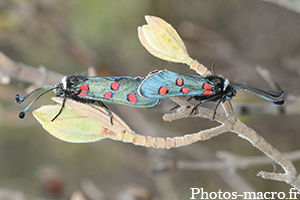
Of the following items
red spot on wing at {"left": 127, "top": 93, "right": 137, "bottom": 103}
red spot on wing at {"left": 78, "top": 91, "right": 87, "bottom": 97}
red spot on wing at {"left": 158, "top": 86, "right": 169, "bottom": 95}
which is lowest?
red spot on wing at {"left": 127, "top": 93, "right": 137, "bottom": 103}

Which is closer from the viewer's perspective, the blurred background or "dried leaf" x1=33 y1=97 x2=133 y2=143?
"dried leaf" x1=33 y1=97 x2=133 y2=143

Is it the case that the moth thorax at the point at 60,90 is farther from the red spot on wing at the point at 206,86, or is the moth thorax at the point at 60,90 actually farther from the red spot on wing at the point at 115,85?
the red spot on wing at the point at 206,86

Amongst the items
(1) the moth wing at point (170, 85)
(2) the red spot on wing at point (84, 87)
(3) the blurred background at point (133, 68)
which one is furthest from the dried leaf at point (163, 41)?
(3) the blurred background at point (133, 68)

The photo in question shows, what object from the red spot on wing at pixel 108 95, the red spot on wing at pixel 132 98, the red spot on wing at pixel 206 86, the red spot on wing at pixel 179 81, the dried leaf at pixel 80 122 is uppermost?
the red spot on wing at pixel 206 86

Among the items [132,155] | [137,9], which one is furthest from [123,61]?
[132,155]

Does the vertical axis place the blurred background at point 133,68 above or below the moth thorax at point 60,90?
above

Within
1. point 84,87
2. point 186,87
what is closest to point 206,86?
point 186,87

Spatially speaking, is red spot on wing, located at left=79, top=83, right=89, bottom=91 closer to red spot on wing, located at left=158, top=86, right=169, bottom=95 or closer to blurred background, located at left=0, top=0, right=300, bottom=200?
red spot on wing, located at left=158, top=86, right=169, bottom=95

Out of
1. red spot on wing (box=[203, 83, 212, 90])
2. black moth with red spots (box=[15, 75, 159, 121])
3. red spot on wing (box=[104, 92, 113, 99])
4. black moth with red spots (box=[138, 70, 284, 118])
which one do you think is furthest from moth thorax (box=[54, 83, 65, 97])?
red spot on wing (box=[203, 83, 212, 90])
